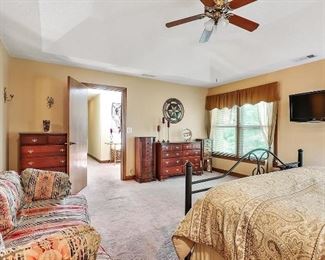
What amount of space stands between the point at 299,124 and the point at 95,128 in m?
6.92

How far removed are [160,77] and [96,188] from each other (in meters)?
2.93

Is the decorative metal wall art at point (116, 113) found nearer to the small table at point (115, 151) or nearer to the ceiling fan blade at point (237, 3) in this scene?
the small table at point (115, 151)

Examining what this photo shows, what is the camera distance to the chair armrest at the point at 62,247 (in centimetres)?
84

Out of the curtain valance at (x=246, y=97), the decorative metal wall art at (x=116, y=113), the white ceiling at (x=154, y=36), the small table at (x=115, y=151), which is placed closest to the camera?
the white ceiling at (x=154, y=36)

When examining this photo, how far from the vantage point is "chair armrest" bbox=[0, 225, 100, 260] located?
0.84 m

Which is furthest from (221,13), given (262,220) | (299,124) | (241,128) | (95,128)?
(95,128)

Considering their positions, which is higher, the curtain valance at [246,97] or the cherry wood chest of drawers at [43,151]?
the curtain valance at [246,97]

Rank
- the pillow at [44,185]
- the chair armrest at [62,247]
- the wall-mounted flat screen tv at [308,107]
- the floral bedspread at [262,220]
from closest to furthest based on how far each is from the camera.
A: the chair armrest at [62,247] → the floral bedspread at [262,220] → the pillow at [44,185] → the wall-mounted flat screen tv at [308,107]

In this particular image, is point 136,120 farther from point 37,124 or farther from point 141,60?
point 37,124

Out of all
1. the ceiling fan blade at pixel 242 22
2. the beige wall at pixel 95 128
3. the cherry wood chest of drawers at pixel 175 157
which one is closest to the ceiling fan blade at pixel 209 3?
the ceiling fan blade at pixel 242 22

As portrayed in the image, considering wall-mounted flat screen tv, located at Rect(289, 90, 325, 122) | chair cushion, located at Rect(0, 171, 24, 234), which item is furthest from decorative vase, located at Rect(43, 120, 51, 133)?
wall-mounted flat screen tv, located at Rect(289, 90, 325, 122)

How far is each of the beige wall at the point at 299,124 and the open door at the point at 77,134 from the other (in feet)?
13.1

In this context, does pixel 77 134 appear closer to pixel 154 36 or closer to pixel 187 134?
pixel 154 36

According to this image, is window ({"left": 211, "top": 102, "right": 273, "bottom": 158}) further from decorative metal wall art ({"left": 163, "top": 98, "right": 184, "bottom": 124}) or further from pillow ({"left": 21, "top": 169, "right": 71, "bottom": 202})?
pillow ({"left": 21, "top": 169, "right": 71, "bottom": 202})
